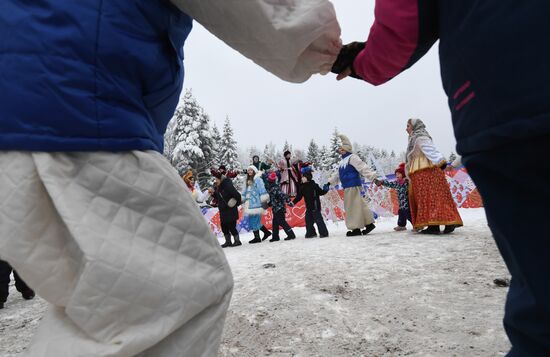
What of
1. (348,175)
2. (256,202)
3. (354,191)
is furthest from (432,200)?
(256,202)

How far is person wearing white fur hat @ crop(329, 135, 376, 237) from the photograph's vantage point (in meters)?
6.54

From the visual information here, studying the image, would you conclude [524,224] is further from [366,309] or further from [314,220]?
[314,220]

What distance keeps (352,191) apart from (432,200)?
179 centimetres

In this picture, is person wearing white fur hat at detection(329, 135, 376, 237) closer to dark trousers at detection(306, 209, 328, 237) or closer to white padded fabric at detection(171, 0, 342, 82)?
dark trousers at detection(306, 209, 328, 237)

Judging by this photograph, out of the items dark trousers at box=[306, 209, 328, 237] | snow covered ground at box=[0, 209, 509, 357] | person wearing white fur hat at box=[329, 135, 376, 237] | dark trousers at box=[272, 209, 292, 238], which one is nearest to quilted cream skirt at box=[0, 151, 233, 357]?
snow covered ground at box=[0, 209, 509, 357]

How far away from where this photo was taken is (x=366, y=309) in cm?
203

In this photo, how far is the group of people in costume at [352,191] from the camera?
17.1ft

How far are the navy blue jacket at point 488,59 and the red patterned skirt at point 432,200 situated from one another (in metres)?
4.76

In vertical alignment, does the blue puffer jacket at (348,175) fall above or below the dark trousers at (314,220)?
above

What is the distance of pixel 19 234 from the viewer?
0.83 m

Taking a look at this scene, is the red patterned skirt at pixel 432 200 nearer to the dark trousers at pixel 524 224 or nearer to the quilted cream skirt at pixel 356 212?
the quilted cream skirt at pixel 356 212

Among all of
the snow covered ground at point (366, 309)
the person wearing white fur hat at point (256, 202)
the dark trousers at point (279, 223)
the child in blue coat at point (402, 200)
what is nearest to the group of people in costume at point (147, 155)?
the snow covered ground at point (366, 309)

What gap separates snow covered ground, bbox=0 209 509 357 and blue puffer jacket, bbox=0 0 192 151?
1317 millimetres

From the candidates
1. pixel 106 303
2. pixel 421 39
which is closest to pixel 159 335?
pixel 106 303
